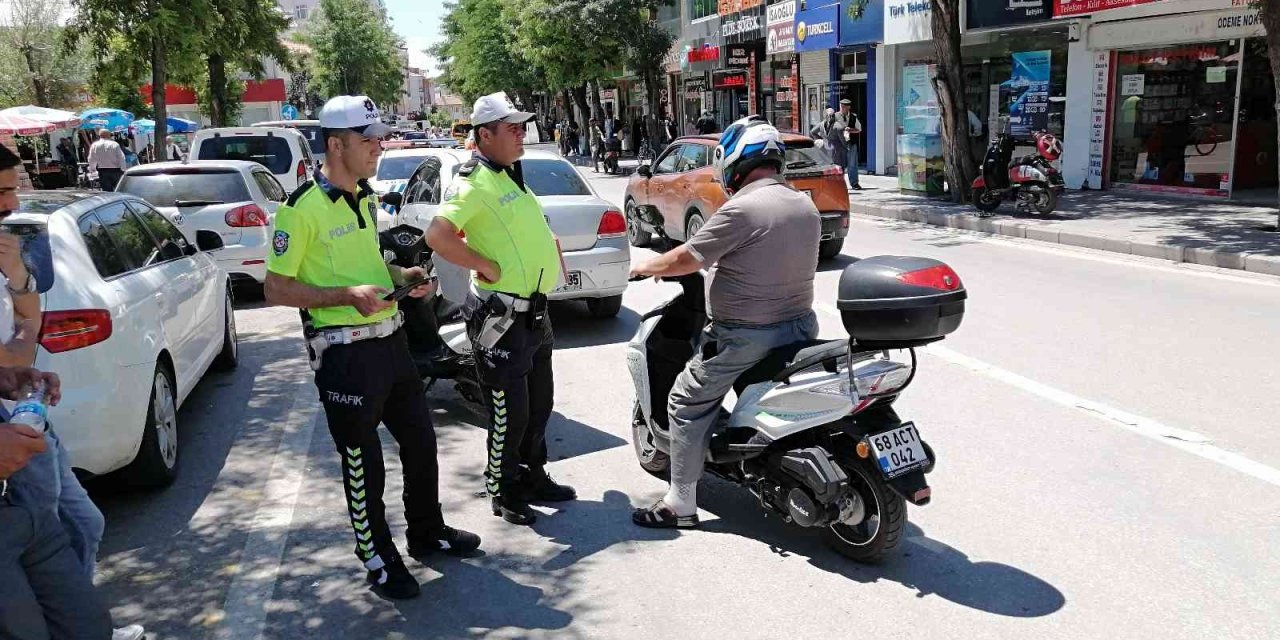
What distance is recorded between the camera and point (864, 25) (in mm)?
23438

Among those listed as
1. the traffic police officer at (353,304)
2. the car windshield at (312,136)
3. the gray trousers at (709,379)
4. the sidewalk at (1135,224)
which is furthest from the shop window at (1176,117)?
the car windshield at (312,136)

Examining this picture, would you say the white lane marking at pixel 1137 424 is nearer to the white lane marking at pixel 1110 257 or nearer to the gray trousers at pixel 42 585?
the white lane marking at pixel 1110 257

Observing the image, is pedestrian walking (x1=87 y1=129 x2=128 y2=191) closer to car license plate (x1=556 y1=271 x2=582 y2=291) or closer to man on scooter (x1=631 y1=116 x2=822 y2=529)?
car license plate (x1=556 y1=271 x2=582 y2=291)

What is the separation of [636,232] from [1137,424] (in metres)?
9.19

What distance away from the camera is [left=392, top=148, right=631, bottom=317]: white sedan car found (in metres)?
8.38

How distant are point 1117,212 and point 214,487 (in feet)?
44.5

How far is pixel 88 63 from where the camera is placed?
43.8 meters

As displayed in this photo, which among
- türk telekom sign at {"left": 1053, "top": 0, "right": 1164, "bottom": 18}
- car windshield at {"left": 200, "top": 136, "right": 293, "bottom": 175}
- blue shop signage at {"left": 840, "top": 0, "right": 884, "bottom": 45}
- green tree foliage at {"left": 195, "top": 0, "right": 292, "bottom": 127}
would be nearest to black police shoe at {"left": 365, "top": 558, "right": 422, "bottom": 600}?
car windshield at {"left": 200, "top": 136, "right": 293, "bottom": 175}

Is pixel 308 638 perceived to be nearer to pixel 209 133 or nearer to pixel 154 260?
pixel 154 260

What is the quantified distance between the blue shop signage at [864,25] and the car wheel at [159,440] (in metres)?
19.6

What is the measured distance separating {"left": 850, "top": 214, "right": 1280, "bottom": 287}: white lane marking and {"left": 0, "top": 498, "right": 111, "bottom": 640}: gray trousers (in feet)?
34.1

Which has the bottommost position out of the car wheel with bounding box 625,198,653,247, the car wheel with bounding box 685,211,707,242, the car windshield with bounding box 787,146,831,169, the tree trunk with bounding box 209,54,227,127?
the car wheel with bounding box 625,198,653,247

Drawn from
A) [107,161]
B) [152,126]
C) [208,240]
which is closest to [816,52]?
[107,161]

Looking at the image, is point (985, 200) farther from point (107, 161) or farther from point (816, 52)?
point (107, 161)
